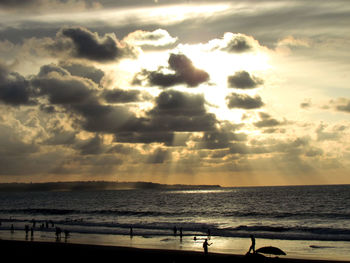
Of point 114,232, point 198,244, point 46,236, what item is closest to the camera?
point 198,244

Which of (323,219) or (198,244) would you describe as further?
(323,219)

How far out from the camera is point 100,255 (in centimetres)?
4416

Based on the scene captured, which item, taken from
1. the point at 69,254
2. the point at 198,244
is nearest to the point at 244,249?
the point at 198,244

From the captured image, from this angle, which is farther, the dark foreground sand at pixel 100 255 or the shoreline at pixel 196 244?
the shoreline at pixel 196 244

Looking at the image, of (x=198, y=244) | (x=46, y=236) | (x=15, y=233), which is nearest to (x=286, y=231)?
(x=198, y=244)

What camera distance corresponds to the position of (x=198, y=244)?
54000 millimetres

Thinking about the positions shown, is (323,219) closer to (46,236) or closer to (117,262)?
(46,236)

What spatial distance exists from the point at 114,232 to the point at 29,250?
23.9 meters

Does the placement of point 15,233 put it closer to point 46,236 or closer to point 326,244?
point 46,236

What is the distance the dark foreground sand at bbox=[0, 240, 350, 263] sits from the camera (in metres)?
40.9

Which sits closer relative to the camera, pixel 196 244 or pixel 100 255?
pixel 100 255

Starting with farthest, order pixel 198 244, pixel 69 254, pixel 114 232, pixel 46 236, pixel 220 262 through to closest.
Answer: pixel 114 232
pixel 46 236
pixel 198 244
pixel 69 254
pixel 220 262

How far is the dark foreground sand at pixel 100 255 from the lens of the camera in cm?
4088

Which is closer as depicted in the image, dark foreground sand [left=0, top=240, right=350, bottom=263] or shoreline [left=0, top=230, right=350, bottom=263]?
dark foreground sand [left=0, top=240, right=350, bottom=263]
